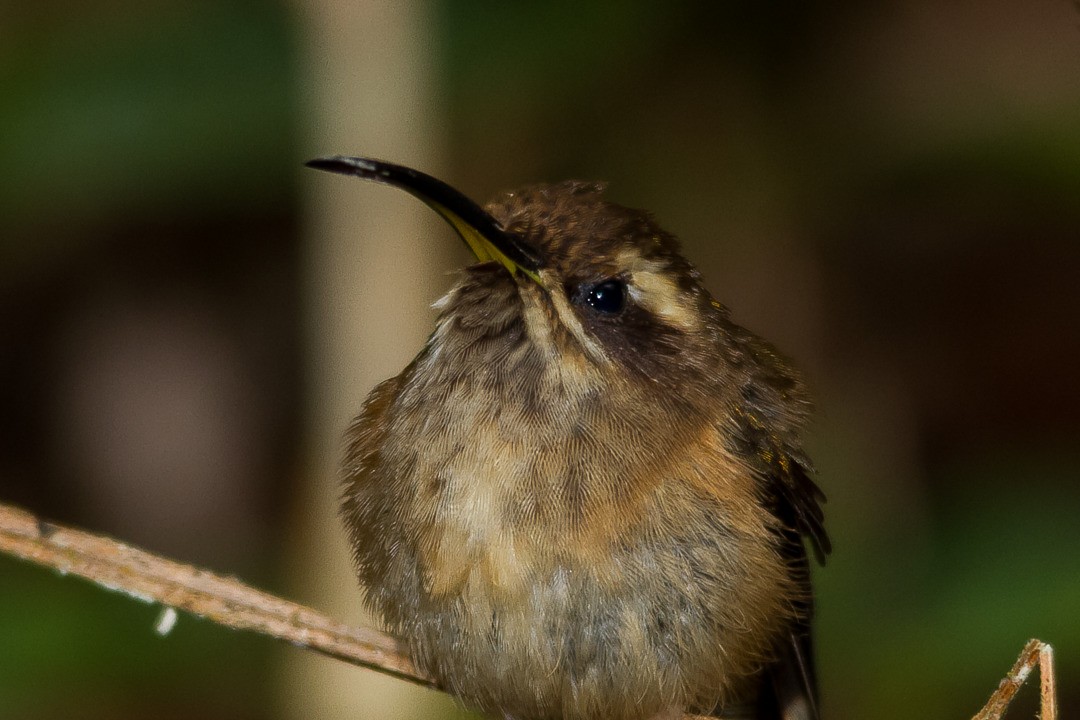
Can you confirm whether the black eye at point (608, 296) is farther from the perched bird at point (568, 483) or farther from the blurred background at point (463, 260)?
the blurred background at point (463, 260)

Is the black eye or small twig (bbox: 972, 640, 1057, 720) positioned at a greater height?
the black eye

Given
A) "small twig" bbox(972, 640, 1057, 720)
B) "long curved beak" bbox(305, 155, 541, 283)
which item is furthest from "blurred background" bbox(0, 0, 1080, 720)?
"long curved beak" bbox(305, 155, 541, 283)

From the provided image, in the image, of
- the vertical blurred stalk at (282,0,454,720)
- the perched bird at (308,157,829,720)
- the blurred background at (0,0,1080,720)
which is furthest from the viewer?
the vertical blurred stalk at (282,0,454,720)

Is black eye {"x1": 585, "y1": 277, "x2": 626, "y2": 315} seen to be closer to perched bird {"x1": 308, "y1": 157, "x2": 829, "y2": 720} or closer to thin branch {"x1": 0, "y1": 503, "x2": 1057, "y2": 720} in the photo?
perched bird {"x1": 308, "y1": 157, "x2": 829, "y2": 720}

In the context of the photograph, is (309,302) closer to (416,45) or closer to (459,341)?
(416,45)

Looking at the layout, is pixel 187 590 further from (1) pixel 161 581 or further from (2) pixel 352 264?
(2) pixel 352 264

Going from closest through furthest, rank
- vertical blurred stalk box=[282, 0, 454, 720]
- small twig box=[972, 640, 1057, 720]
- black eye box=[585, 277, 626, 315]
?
small twig box=[972, 640, 1057, 720] → black eye box=[585, 277, 626, 315] → vertical blurred stalk box=[282, 0, 454, 720]

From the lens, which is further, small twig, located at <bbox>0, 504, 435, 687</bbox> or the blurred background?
the blurred background
